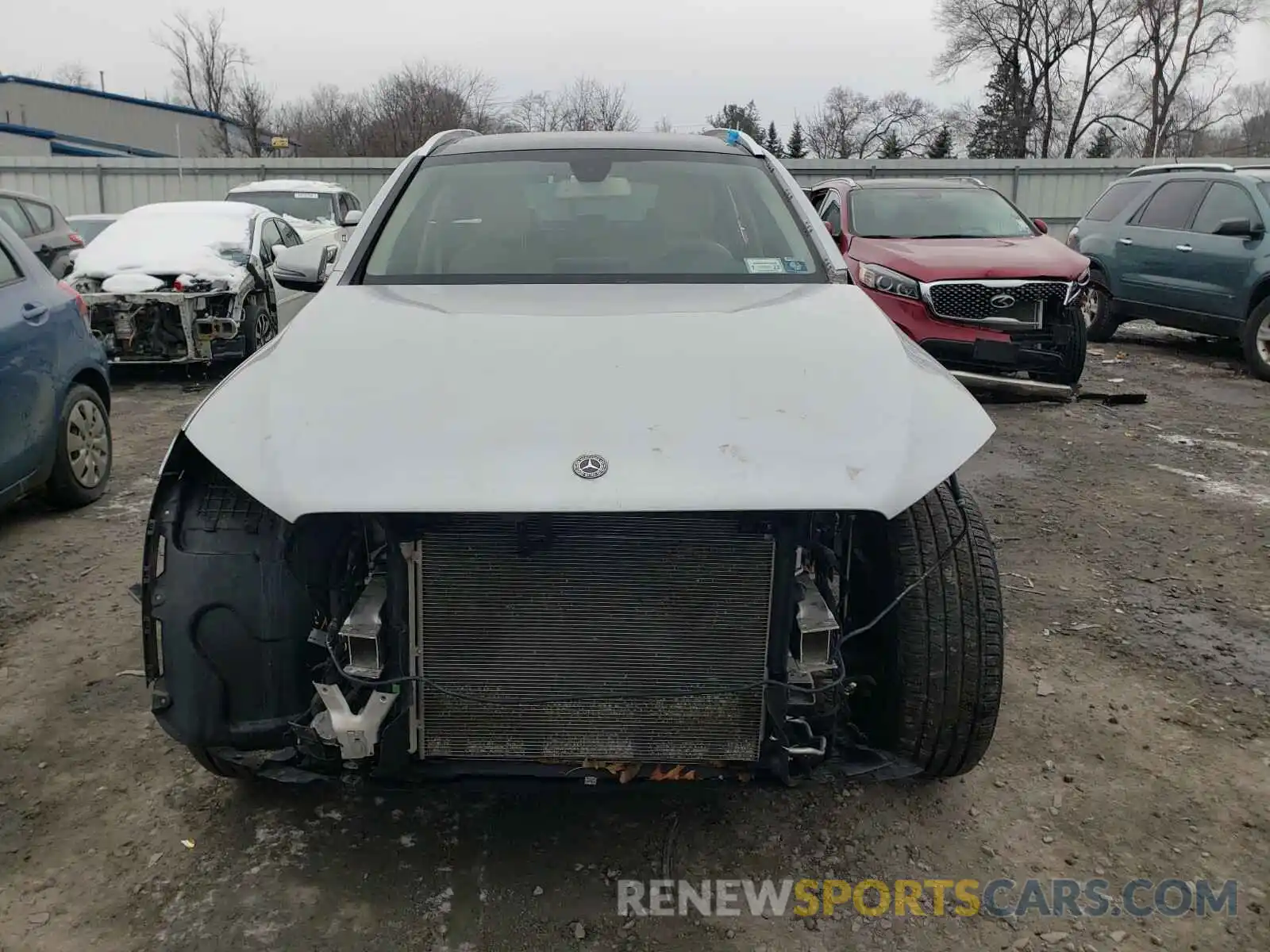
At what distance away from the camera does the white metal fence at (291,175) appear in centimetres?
2161

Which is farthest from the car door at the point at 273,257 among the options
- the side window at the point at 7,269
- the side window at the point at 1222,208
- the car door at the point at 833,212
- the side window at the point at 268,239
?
the side window at the point at 1222,208

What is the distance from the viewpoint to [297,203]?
13.9m

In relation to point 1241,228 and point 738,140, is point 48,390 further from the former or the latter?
point 1241,228

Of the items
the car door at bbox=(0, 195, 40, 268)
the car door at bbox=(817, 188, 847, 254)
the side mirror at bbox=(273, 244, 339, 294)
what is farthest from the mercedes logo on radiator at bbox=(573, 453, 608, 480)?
the car door at bbox=(0, 195, 40, 268)

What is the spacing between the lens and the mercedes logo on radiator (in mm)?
1971

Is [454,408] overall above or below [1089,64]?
below

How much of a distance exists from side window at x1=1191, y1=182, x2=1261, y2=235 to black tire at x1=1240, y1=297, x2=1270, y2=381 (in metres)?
0.82

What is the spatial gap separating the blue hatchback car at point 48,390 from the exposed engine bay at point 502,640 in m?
2.73

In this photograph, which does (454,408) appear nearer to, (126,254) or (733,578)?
(733,578)

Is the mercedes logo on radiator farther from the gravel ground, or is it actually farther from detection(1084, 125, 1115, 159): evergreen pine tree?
detection(1084, 125, 1115, 159): evergreen pine tree

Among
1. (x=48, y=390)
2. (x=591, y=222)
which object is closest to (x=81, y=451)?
(x=48, y=390)

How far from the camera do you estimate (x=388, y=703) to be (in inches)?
83.0

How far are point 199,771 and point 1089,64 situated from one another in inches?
1837

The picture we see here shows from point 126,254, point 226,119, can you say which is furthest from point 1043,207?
point 226,119
